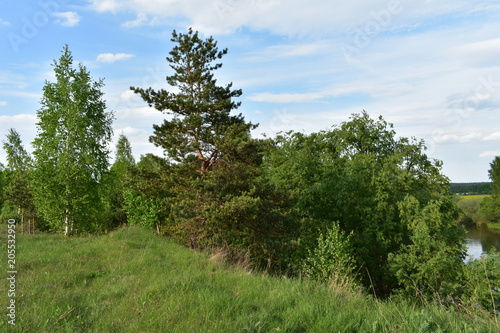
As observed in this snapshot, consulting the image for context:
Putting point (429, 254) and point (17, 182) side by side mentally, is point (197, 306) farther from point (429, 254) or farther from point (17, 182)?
point (17, 182)

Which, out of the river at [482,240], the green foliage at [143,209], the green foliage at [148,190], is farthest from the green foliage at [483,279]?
the river at [482,240]

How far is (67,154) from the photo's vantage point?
19.8 metres

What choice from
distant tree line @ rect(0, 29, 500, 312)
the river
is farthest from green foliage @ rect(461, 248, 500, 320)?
the river

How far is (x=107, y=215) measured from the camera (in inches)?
1388

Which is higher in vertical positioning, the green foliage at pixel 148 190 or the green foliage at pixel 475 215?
→ the green foliage at pixel 148 190

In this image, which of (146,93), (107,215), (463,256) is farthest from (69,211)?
(463,256)

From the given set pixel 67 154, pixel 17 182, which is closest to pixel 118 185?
pixel 17 182

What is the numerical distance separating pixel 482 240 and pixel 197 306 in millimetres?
61060

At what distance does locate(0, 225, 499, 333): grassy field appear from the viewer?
189 inches

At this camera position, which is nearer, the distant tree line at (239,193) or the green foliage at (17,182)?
the distant tree line at (239,193)

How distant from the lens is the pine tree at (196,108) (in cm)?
1833

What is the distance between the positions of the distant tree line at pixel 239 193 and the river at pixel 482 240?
26.3m

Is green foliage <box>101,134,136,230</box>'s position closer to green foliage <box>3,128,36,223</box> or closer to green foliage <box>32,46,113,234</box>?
green foliage <box>32,46,113,234</box>

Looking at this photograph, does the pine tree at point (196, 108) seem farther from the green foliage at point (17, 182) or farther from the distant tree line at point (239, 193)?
the green foliage at point (17, 182)
